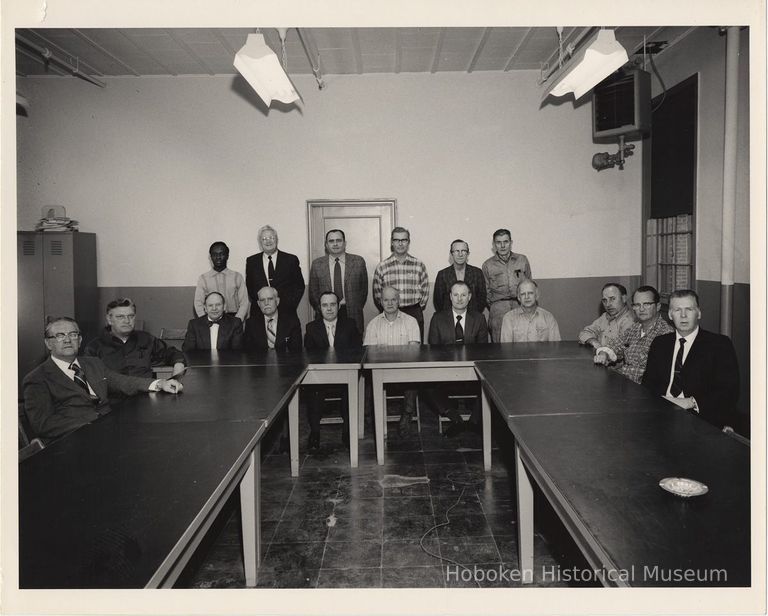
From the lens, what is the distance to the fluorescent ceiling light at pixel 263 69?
145 inches

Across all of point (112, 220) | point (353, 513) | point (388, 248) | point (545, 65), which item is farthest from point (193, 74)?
point (353, 513)

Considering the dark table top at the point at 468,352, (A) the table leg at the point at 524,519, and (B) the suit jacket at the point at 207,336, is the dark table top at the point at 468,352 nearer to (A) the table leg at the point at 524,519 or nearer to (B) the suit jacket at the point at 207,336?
(B) the suit jacket at the point at 207,336

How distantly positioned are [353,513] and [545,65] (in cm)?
480

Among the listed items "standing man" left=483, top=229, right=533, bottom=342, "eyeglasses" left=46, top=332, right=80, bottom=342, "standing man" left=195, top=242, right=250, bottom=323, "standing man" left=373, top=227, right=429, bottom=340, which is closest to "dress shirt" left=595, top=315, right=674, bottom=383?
"standing man" left=483, top=229, right=533, bottom=342

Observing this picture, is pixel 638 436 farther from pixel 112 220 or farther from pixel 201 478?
pixel 112 220

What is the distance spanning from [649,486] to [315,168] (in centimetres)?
507

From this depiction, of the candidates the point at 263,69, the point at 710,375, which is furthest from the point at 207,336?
the point at 710,375

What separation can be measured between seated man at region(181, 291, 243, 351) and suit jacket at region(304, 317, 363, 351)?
0.52m

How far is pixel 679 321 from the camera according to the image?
2.80 m

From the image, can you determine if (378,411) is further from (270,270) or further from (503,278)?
(503,278)

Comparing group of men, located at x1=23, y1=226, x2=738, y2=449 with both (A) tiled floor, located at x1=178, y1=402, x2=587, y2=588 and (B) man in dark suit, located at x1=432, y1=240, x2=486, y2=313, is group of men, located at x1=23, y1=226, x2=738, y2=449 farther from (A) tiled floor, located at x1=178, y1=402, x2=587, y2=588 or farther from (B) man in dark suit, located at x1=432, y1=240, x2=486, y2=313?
(A) tiled floor, located at x1=178, y1=402, x2=587, y2=588

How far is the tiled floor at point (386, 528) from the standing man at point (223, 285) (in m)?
2.15

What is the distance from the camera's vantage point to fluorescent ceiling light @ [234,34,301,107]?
3.69m

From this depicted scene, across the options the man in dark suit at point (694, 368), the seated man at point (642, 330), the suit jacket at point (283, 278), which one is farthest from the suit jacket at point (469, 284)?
the man in dark suit at point (694, 368)
